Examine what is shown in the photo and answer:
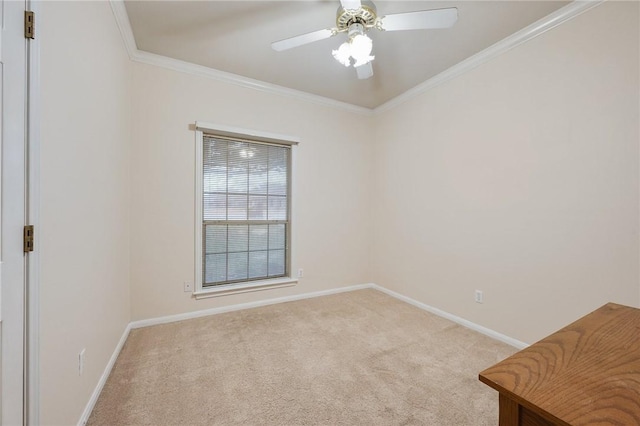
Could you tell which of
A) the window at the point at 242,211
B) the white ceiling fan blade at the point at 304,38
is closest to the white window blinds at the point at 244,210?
the window at the point at 242,211

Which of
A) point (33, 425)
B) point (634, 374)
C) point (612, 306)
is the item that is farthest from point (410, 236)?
point (33, 425)

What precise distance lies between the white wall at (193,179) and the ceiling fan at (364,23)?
138 centimetres

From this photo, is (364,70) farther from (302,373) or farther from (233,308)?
(233,308)

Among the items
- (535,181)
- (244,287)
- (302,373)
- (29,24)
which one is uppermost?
(29,24)

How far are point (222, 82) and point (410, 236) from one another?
293 cm

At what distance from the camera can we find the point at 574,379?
651 millimetres

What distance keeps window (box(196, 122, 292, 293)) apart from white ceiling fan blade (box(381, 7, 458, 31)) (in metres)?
1.90

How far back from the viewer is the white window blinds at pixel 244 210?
3.04 metres

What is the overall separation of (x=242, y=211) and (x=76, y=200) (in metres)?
1.86

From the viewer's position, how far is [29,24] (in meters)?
1.02

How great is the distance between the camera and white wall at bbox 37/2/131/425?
44.6 inches

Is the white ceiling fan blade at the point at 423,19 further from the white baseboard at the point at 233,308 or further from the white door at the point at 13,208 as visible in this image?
the white baseboard at the point at 233,308

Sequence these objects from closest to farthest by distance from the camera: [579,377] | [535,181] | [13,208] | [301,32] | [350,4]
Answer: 1. [579,377]
2. [13,208]
3. [350,4]
4. [535,181]
5. [301,32]

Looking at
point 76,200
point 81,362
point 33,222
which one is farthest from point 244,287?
point 33,222
